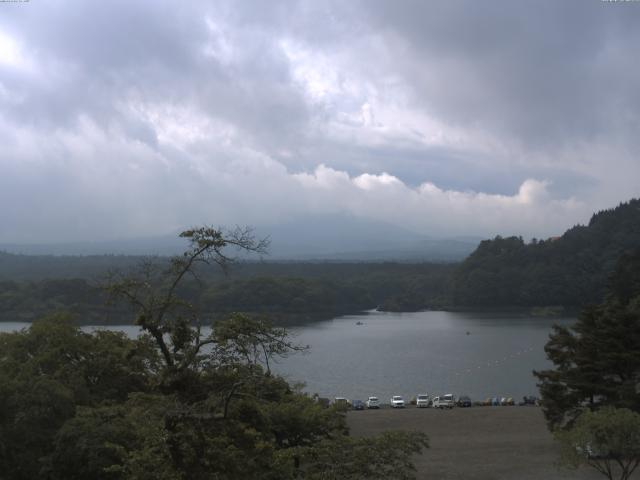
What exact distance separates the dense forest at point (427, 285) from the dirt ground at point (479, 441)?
3699 centimetres

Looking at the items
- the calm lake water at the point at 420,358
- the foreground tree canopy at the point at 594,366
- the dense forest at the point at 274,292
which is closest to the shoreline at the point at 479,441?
the foreground tree canopy at the point at 594,366

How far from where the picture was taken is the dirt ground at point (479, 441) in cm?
1398

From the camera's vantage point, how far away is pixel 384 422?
65.6 feet

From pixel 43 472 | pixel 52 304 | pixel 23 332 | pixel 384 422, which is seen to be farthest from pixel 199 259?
pixel 52 304

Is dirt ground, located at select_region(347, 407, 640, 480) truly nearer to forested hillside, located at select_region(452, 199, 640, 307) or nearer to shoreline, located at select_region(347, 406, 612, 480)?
shoreline, located at select_region(347, 406, 612, 480)

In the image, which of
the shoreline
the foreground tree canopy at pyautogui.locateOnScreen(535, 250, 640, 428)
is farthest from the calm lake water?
the foreground tree canopy at pyautogui.locateOnScreen(535, 250, 640, 428)

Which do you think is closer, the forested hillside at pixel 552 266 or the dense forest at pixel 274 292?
the dense forest at pixel 274 292

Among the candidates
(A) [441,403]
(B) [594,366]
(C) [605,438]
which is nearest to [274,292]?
(A) [441,403]

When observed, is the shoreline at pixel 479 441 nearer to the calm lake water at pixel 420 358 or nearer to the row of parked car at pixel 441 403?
the row of parked car at pixel 441 403

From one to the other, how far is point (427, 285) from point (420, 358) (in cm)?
4834

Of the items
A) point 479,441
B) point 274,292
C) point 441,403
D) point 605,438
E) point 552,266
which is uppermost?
A: point 552,266

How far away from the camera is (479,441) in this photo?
56.4ft

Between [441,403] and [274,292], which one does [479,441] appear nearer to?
[441,403]

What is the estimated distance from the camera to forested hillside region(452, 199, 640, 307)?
235 feet
